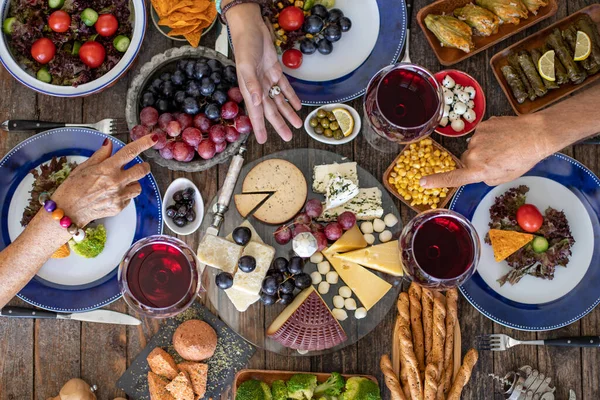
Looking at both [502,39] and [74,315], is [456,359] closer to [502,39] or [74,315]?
[502,39]

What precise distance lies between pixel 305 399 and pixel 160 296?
0.55 meters

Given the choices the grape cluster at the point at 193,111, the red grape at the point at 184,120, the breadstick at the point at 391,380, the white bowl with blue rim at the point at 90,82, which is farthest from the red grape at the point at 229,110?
the breadstick at the point at 391,380

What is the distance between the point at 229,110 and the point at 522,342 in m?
1.15

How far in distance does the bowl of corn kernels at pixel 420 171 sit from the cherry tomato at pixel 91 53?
0.96m

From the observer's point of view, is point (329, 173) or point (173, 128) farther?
point (329, 173)

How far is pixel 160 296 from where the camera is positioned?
158 centimetres

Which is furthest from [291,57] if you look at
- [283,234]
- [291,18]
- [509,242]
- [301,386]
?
[301,386]

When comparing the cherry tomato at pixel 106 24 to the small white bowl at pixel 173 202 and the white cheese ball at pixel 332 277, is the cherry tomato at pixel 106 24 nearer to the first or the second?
the small white bowl at pixel 173 202

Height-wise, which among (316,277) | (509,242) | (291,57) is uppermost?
(291,57)

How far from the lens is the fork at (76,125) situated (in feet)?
5.80

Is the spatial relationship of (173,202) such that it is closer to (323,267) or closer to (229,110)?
(229,110)

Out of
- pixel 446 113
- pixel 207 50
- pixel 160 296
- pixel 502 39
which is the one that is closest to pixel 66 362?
pixel 160 296

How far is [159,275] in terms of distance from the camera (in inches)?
62.7

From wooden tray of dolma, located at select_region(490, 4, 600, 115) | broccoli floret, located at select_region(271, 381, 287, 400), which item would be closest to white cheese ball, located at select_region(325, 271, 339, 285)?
broccoli floret, located at select_region(271, 381, 287, 400)
